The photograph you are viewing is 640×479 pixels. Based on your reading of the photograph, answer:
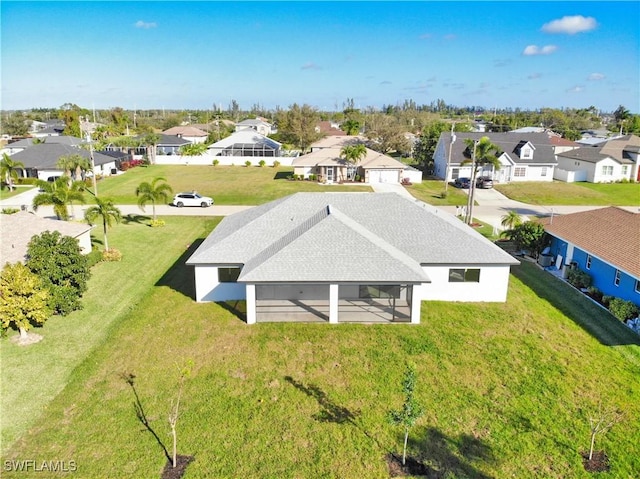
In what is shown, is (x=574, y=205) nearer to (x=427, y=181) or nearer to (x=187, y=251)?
(x=427, y=181)

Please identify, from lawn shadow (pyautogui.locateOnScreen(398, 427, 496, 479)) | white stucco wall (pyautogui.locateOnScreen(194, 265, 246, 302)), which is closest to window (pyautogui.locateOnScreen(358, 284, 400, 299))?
white stucco wall (pyautogui.locateOnScreen(194, 265, 246, 302))

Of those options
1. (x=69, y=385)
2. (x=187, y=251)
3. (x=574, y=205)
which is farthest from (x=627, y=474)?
(x=574, y=205)

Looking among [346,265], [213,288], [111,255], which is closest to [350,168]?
[111,255]

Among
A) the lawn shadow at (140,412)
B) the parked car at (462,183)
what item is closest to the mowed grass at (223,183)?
the parked car at (462,183)

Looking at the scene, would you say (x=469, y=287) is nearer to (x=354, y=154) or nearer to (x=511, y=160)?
(x=354, y=154)

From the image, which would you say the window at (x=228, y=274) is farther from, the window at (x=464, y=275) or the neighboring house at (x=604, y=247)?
the neighboring house at (x=604, y=247)

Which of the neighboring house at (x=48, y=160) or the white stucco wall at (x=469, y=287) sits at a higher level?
the neighboring house at (x=48, y=160)

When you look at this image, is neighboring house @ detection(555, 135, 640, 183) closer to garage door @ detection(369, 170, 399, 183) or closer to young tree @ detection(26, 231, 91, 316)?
garage door @ detection(369, 170, 399, 183)
